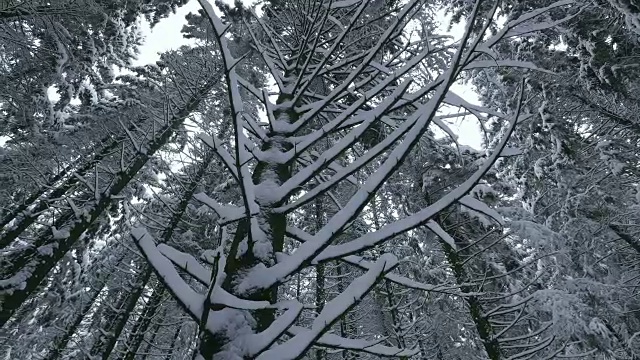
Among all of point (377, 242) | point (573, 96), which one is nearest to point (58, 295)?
point (377, 242)

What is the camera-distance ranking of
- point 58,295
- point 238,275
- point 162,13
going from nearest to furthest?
1. point 238,275
2. point 58,295
3. point 162,13

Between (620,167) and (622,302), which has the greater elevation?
(620,167)

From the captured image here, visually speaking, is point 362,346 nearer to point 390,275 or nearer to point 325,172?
point 390,275

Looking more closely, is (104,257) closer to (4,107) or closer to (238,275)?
(4,107)

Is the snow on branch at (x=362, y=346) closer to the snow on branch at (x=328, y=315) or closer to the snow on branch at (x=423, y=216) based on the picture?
the snow on branch at (x=328, y=315)

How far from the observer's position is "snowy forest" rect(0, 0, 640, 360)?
1.55 m

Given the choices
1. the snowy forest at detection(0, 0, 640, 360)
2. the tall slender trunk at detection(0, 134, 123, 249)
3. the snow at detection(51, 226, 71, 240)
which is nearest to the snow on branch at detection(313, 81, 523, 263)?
the snowy forest at detection(0, 0, 640, 360)

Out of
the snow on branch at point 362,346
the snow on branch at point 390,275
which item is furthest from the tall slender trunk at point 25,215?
the snow on branch at point 362,346

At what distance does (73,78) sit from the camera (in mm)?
10188

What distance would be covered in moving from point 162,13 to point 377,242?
552 inches

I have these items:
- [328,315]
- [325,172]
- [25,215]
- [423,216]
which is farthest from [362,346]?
[25,215]

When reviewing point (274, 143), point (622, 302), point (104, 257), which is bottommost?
point (274, 143)

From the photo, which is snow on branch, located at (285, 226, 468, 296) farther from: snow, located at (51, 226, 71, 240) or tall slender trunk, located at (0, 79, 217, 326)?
snow, located at (51, 226, 71, 240)

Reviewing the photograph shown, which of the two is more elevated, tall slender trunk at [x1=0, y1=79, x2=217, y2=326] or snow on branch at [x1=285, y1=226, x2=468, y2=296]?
tall slender trunk at [x1=0, y1=79, x2=217, y2=326]
